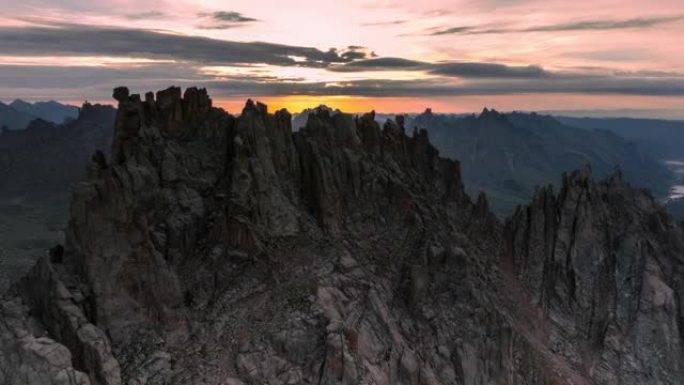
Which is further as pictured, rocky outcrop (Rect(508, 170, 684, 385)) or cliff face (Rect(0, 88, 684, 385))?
rocky outcrop (Rect(508, 170, 684, 385))

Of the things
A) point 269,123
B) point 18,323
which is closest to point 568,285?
point 269,123

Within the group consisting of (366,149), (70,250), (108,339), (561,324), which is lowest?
(561,324)

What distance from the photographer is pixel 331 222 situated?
316 feet

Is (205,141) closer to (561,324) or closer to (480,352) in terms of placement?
(480,352)

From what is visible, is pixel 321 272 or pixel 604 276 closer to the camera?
pixel 321 272

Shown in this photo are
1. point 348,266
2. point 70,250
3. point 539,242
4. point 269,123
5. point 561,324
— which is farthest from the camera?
point 539,242

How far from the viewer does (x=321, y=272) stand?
8925 cm

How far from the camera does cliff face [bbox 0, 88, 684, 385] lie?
74750mm

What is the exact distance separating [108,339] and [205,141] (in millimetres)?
34428

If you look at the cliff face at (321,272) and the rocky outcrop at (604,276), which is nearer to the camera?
the cliff face at (321,272)

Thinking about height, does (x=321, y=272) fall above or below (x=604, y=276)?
above

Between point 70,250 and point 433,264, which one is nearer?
point 70,250

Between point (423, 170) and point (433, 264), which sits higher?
point (423, 170)

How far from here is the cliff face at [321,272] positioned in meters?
74.8
